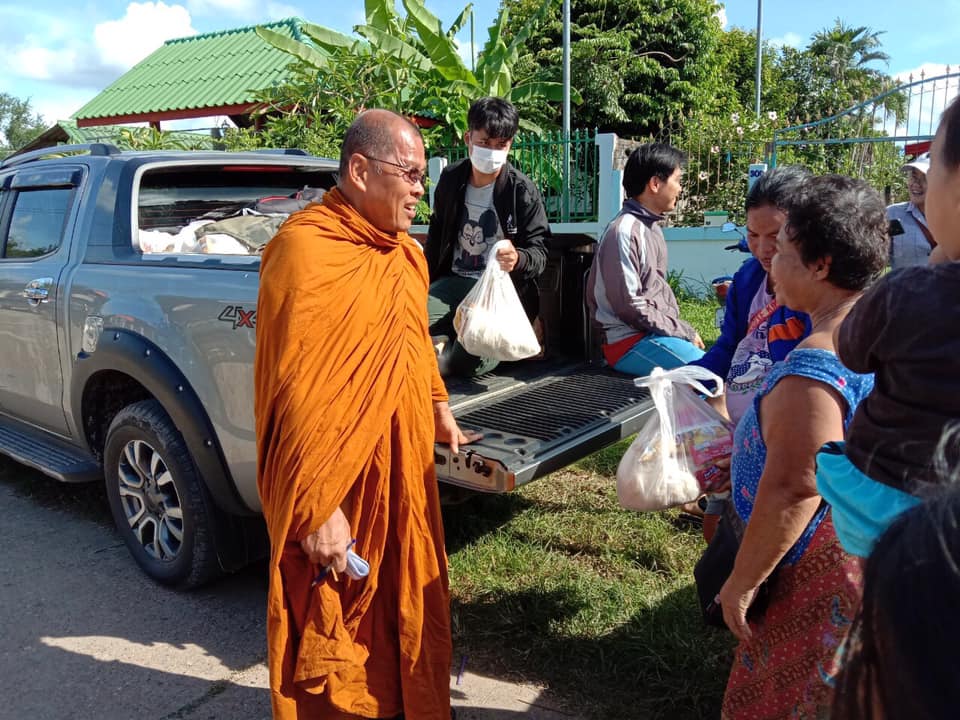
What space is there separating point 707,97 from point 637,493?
58.2 ft

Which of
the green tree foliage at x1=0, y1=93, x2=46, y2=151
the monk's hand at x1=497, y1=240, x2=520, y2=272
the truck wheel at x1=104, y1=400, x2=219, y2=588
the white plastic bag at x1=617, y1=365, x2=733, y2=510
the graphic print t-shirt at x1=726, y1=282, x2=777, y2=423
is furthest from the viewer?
the green tree foliage at x1=0, y1=93, x2=46, y2=151

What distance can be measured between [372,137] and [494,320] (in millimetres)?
1286

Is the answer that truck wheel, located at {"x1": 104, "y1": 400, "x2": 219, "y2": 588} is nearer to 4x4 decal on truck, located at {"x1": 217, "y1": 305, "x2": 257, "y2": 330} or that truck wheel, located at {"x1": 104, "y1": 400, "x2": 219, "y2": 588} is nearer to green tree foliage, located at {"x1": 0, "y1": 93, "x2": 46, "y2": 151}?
4x4 decal on truck, located at {"x1": 217, "y1": 305, "x2": 257, "y2": 330}

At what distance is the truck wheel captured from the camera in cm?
343

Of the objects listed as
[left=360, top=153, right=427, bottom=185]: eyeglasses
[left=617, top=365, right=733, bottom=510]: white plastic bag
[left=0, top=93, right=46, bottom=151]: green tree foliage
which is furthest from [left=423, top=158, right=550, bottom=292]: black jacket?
[left=0, top=93, right=46, bottom=151]: green tree foliage

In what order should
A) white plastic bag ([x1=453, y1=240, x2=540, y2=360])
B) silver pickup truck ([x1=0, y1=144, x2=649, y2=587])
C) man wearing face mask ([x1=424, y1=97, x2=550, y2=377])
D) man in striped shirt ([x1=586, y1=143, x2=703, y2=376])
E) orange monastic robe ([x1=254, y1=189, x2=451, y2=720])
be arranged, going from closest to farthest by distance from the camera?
1. orange monastic robe ([x1=254, y1=189, x2=451, y2=720])
2. silver pickup truck ([x1=0, y1=144, x2=649, y2=587])
3. white plastic bag ([x1=453, y1=240, x2=540, y2=360])
4. man in striped shirt ([x1=586, y1=143, x2=703, y2=376])
5. man wearing face mask ([x1=424, y1=97, x2=550, y2=377])

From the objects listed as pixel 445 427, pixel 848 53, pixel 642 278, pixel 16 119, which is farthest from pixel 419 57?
pixel 16 119

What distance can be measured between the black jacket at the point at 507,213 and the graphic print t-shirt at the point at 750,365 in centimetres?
153

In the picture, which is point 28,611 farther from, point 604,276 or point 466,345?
point 604,276


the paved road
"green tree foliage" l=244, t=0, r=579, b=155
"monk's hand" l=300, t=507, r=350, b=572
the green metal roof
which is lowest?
the paved road

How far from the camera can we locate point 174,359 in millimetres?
3330

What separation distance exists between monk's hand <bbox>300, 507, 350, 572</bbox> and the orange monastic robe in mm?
29

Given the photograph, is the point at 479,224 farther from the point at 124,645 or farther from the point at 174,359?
the point at 124,645

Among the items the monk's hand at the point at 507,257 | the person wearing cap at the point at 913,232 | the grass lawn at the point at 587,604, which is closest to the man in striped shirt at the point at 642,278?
the monk's hand at the point at 507,257
